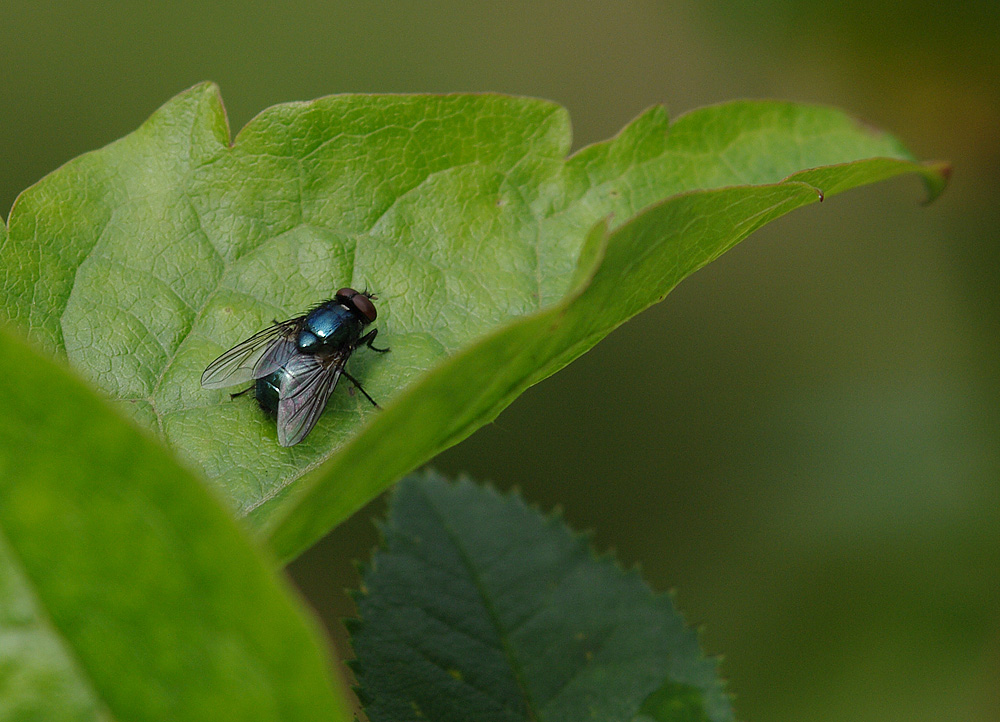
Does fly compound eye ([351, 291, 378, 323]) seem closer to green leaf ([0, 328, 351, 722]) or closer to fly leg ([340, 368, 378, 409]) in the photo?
fly leg ([340, 368, 378, 409])

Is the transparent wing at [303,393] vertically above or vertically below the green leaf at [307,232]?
below

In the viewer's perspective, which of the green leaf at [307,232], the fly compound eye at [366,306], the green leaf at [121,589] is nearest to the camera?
the green leaf at [121,589]

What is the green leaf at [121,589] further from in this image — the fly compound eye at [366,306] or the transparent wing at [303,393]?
the fly compound eye at [366,306]

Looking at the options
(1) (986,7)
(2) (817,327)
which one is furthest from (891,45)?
(2) (817,327)

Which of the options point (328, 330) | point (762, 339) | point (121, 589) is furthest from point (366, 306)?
point (762, 339)

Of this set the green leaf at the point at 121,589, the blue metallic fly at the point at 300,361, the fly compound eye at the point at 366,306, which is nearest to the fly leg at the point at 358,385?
the blue metallic fly at the point at 300,361

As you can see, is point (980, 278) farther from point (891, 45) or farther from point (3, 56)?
point (3, 56)
